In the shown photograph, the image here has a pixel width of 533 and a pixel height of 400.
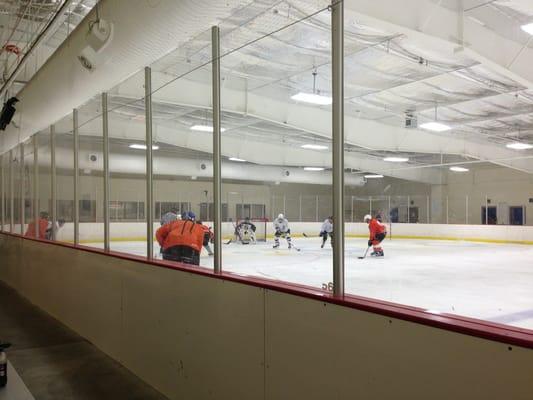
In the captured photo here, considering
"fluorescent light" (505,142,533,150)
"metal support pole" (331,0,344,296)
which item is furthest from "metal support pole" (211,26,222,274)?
"fluorescent light" (505,142,533,150)

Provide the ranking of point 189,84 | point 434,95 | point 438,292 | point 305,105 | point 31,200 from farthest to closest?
point 305,105, point 434,95, point 189,84, point 31,200, point 438,292

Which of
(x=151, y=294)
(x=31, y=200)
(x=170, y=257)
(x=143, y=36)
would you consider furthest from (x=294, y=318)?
(x=31, y=200)

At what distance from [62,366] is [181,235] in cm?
183

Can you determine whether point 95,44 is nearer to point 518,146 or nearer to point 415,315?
point 415,315

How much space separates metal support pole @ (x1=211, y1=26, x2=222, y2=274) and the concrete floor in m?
1.05

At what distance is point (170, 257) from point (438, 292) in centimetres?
342

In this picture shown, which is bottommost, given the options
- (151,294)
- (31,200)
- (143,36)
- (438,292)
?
(438,292)

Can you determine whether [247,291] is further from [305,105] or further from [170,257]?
[305,105]

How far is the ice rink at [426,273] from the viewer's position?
5.42 m

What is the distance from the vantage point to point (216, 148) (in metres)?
2.97

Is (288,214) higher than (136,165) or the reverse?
the reverse

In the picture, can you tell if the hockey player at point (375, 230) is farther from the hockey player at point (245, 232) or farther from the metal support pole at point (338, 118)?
the metal support pole at point (338, 118)

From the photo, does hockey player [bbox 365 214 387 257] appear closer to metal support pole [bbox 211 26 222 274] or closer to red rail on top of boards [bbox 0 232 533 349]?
metal support pole [bbox 211 26 222 274]

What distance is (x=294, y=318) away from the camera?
222 cm
